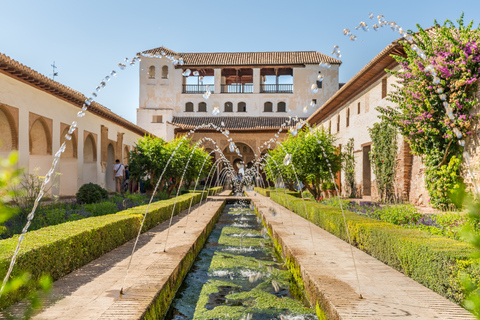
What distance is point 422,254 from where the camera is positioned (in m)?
4.06

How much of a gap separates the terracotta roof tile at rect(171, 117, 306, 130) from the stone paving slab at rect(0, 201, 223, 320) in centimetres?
2604

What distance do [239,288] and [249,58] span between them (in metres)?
31.5

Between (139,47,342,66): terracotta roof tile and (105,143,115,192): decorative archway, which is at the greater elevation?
(139,47,342,66): terracotta roof tile

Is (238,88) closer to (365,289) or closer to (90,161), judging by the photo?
(90,161)

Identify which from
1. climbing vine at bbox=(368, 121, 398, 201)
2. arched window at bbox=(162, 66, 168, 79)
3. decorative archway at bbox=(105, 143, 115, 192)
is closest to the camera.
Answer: climbing vine at bbox=(368, 121, 398, 201)

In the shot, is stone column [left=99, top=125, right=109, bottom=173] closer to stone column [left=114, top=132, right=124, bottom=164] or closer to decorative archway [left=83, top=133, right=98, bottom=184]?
decorative archway [left=83, top=133, right=98, bottom=184]

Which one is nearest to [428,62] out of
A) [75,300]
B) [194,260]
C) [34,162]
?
[194,260]

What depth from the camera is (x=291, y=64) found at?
34.0 metres

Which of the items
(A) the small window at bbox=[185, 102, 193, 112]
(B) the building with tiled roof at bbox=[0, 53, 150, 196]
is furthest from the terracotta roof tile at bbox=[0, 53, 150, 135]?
(A) the small window at bbox=[185, 102, 193, 112]

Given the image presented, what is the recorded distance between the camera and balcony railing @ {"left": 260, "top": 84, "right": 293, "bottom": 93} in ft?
115

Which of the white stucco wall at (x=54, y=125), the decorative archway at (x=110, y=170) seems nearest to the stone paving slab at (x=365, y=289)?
the white stucco wall at (x=54, y=125)

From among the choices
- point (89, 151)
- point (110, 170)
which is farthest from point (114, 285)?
point (110, 170)

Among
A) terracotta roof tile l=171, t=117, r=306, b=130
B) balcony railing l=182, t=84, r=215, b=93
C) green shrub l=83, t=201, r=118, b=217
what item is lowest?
green shrub l=83, t=201, r=118, b=217

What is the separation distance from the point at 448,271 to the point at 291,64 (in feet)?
104
